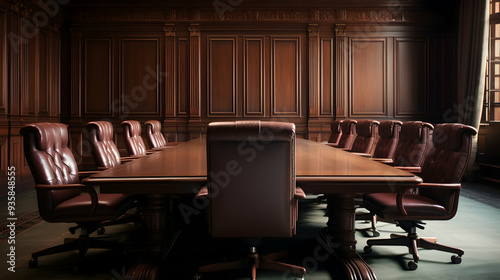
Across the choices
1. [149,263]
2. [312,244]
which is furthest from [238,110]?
[149,263]

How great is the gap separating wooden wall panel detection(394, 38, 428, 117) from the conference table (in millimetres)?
4791

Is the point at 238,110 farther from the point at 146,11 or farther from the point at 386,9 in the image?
the point at 386,9

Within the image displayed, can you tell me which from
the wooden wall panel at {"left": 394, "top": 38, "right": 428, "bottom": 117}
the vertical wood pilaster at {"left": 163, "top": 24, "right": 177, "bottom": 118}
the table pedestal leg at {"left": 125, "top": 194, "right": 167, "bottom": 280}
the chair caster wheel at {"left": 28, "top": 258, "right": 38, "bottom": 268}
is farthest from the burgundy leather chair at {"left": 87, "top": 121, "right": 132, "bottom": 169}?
the wooden wall panel at {"left": 394, "top": 38, "right": 428, "bottom": 117}

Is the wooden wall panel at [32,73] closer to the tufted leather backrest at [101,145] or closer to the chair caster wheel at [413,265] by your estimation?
the tufted leather backrest at [101,145]

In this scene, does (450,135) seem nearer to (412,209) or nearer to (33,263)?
(412,209)

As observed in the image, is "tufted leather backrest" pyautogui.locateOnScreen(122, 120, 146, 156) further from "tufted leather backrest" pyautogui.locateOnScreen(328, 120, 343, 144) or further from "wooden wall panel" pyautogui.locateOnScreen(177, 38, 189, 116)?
"tufted leather backrest" pyautogui.locateOnScreen(328, 120, 343, 144)

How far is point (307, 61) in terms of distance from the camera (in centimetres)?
644

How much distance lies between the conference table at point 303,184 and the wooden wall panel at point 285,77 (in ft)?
13.7

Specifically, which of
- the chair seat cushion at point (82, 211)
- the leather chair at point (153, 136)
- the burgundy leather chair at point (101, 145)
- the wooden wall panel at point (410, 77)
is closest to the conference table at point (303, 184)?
the chair seat cushion at point (82, 211)

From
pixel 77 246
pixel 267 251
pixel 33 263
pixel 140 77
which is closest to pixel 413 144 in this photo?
pixel 267 251

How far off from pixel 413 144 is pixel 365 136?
109 cm

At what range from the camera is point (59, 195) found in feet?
7.26

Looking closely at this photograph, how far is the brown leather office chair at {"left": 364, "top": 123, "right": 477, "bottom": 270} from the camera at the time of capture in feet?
6.95

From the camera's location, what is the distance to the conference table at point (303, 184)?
1728 mm
